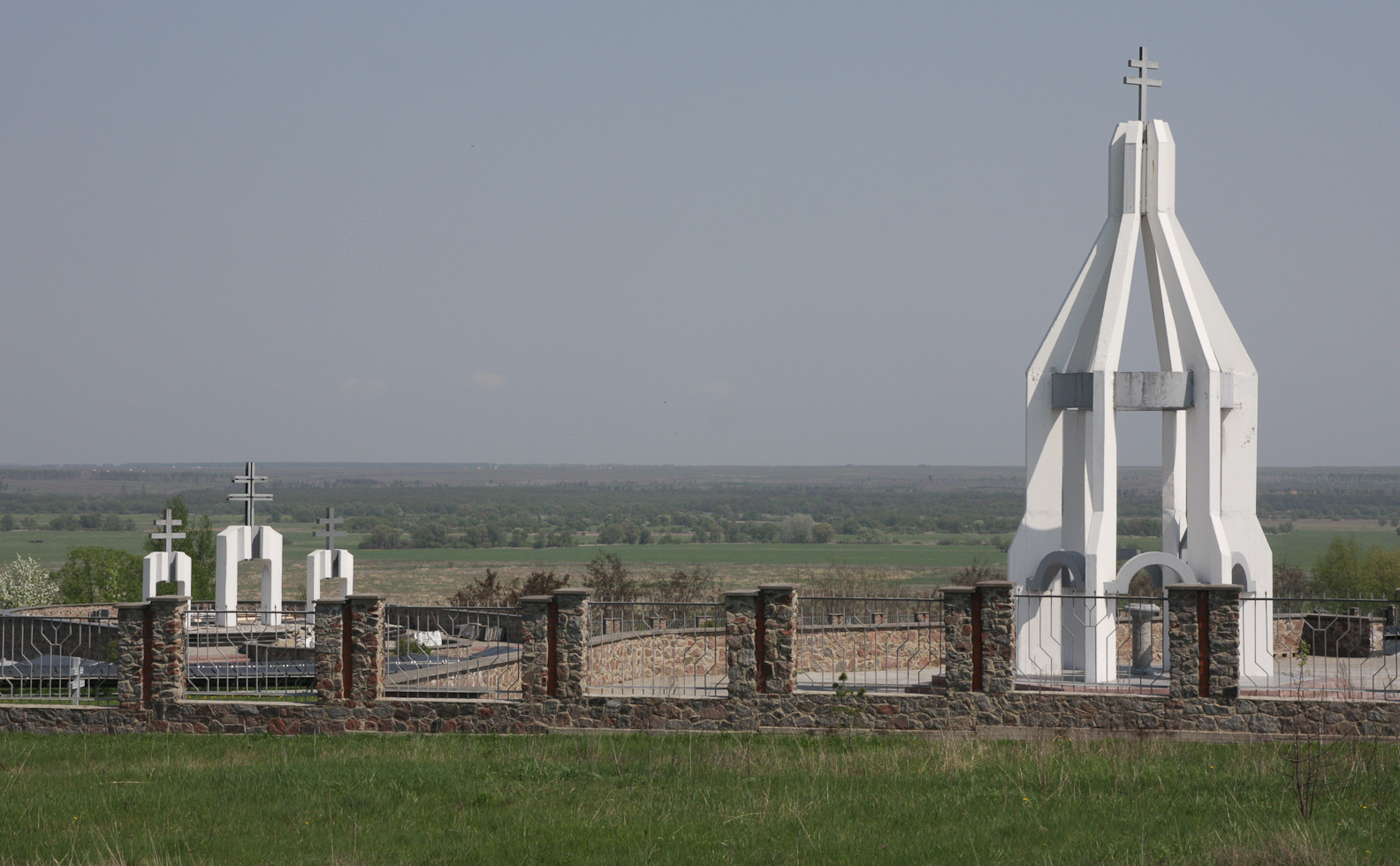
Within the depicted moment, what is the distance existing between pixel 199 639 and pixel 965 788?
19638 millimetres

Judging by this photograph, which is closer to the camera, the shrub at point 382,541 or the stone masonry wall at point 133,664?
the stone masonry wall at point 133,664

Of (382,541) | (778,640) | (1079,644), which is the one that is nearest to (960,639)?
(778,640)

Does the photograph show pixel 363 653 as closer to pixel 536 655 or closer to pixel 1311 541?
pixel 536 655

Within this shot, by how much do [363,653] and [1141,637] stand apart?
1230cm

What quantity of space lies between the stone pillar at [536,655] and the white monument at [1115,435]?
731 cm

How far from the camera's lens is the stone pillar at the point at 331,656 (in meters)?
18.5

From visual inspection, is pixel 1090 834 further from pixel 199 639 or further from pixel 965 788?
pixel 199 639

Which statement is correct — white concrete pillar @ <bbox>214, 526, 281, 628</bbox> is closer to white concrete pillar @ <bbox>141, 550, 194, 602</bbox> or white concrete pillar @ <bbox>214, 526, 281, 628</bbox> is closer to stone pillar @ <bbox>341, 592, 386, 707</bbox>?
white concrete pillar @ <bbox>141, 550, 194, 602</bbox>

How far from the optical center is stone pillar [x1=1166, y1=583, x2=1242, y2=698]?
17.3 meters

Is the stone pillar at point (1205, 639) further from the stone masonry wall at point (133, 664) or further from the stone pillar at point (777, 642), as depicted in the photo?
the stone masonry wall at point (133, 664)

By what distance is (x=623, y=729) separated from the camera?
18250 mm

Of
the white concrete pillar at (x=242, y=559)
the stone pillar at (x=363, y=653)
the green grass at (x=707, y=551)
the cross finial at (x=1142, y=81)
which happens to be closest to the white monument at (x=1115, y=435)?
the cross finial at (x=1142, y=81)

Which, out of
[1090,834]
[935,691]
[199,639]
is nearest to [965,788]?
[1090,834]

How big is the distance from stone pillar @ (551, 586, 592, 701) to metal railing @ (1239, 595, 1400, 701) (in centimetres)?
834
